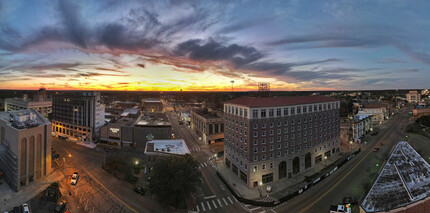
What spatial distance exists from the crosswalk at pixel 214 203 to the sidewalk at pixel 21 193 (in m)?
42.8

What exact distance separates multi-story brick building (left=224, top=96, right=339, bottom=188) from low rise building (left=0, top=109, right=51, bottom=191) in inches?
2188

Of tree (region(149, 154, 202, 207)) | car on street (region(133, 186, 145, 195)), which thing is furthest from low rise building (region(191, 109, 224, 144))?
tree (region(149, 154, 202, 207))

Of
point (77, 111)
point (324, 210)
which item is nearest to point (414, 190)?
point (324, 210)

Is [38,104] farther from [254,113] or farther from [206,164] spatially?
[254,113]

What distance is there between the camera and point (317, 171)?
6191 centimetres

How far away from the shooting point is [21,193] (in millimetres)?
50188

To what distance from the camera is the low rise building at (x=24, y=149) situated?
51.6 metres

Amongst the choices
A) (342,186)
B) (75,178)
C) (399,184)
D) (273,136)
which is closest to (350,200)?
(342,186)

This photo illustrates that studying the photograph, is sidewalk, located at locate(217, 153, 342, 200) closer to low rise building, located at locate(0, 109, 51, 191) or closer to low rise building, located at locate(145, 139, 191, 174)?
low rise building, located at locate(145, 139, 191, 174)

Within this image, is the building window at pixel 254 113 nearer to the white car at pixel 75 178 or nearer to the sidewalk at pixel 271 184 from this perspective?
the sidewalk at pixel 271 184

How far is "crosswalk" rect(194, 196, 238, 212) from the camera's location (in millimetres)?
43344

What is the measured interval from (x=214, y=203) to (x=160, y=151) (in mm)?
24870

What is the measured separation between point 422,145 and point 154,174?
98.1 meters

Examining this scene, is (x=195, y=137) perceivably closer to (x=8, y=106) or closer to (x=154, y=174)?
(x=154, y=174)
